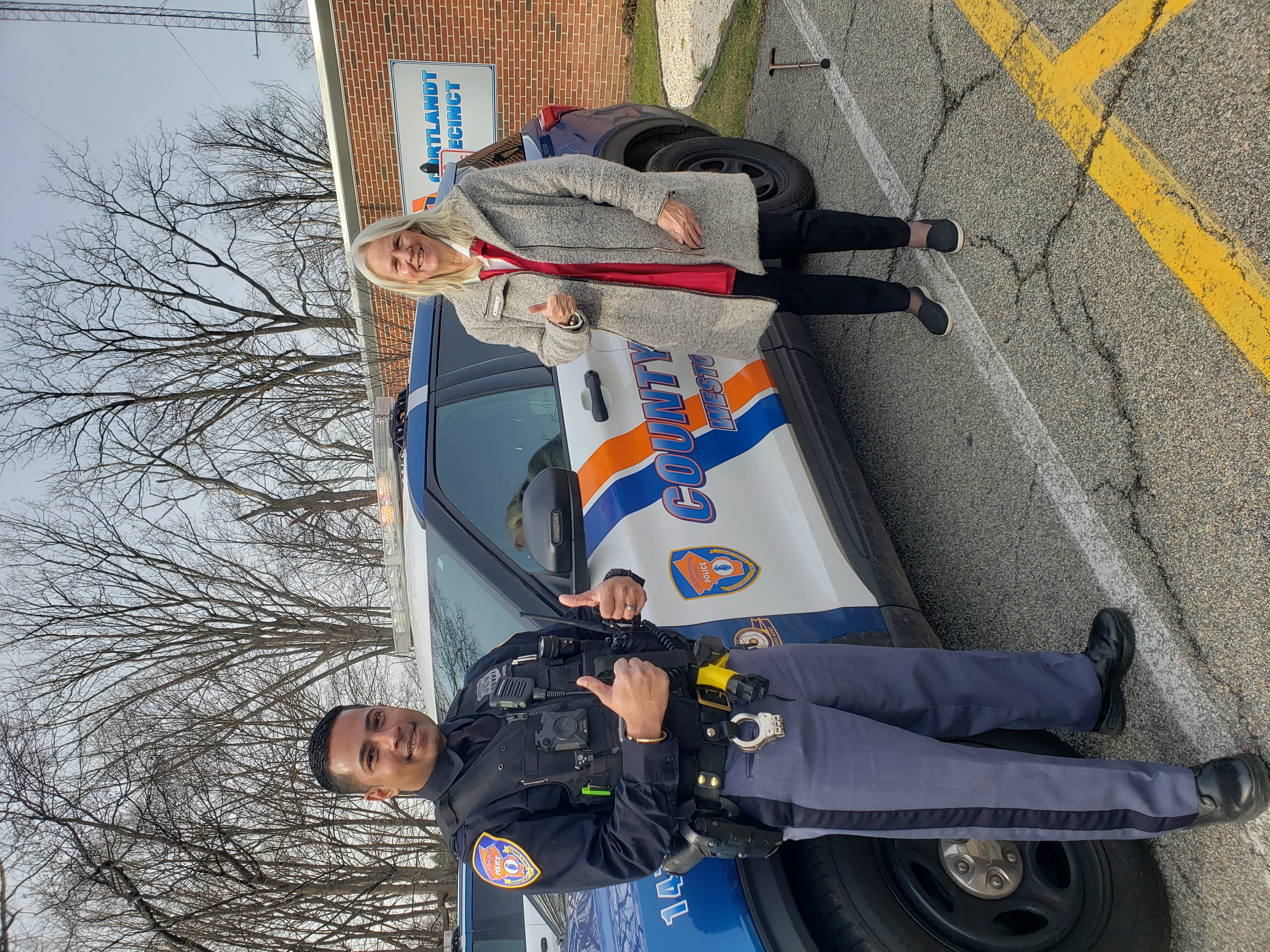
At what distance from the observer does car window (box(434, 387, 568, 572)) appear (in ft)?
9.82

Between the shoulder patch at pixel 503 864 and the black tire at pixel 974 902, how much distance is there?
78 centimetres

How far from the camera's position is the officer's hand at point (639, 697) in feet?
6.14

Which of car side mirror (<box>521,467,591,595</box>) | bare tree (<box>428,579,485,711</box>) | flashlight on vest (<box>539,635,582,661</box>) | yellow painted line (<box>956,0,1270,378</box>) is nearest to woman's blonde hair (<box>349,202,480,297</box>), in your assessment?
car side mirror (<box>521,467,591,595</box>)

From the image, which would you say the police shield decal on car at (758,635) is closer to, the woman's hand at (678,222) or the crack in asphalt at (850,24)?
the woman's hand at (678,222)

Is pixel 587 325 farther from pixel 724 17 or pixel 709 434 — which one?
pixel 724 17

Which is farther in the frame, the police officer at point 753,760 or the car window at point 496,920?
the car window at point 496,920

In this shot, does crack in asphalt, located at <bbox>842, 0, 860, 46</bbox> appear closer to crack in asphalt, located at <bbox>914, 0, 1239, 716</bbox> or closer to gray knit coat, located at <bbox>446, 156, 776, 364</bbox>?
crack in asphalt, located at <bbox>914, 0, 1239, 716</bbox>

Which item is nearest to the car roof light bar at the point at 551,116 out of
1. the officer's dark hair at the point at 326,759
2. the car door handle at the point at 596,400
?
the car door handle at the point at 596,400

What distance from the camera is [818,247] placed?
10.0 ft

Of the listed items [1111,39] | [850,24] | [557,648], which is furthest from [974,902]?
[850,24]

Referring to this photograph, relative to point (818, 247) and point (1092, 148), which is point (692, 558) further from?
point (1092, 148)

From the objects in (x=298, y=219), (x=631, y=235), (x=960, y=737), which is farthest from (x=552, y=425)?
(x=298, y=219)

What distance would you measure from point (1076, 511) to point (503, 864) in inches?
79.3

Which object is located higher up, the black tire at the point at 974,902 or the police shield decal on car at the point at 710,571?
the police shield decal on car at the point at 710,571
